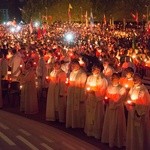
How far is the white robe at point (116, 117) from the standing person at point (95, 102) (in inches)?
→ 26.7

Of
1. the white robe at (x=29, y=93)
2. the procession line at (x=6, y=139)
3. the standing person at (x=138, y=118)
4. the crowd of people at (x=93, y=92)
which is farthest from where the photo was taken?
the white robe at (x=29, y=93)

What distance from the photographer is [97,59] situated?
2030 centimetres

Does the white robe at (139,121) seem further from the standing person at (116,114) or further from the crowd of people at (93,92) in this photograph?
the standing person at (116,114)

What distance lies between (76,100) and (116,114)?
2441 mm

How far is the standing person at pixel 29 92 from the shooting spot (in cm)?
1733

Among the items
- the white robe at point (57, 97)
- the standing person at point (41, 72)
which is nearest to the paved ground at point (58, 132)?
the white robe at point (57, 97)

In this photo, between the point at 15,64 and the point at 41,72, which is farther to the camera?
the point at 15,64

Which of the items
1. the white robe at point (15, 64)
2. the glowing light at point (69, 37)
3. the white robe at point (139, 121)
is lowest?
the white robe at point (139, 121)

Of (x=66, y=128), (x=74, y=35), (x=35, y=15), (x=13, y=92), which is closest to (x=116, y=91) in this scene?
(x=66, y=128)

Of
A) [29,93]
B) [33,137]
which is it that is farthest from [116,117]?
[29,93]

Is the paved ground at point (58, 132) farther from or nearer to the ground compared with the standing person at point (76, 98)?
nearer to the ground

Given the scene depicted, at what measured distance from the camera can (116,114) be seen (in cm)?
1279

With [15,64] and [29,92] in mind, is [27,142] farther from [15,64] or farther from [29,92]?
[15,64]

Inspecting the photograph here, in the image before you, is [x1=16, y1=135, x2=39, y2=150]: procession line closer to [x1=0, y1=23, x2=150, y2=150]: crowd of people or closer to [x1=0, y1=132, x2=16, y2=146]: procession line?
[x1=0, y1=132, x2=16, y2=146]: procession line
